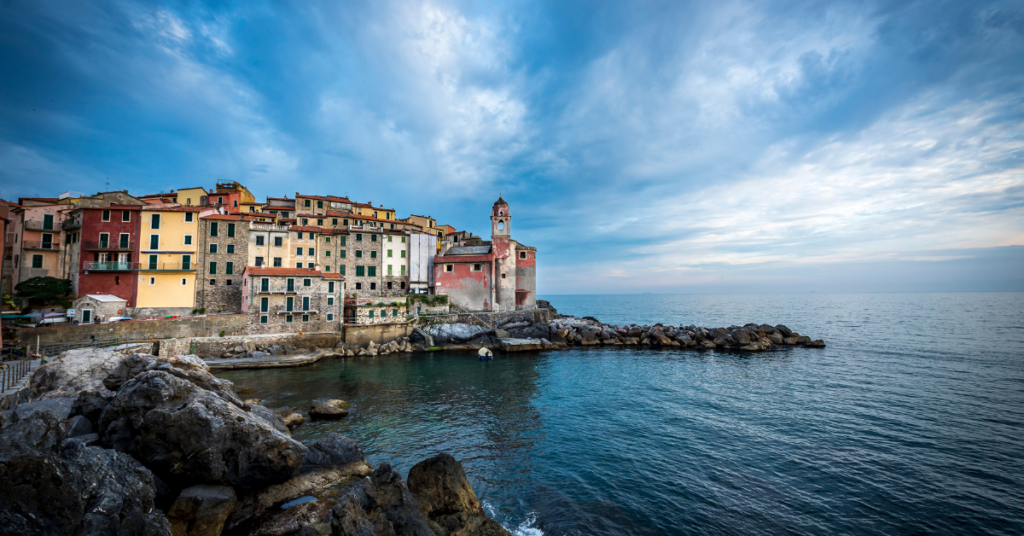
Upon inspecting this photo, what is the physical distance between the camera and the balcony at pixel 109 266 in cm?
3203

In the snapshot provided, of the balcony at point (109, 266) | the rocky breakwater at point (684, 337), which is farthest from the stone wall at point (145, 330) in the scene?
the rocky breakwater at point (684, 337)

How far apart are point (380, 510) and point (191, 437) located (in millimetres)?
4944

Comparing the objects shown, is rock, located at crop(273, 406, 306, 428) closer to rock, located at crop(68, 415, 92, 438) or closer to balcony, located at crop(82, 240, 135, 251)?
rock, located at crop(68, 415, 92, 438)

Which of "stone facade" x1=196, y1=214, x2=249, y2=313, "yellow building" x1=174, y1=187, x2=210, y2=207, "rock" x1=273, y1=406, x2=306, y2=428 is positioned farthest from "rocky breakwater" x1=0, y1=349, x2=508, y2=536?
"yellow building" x1=174, y1=187, x2=210, y2=207

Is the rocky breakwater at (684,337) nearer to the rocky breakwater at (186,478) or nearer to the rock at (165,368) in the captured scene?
the rock at (165,368)

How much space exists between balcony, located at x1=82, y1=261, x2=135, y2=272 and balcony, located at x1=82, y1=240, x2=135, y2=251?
1.22 metres

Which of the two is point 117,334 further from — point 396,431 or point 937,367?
point 937,367

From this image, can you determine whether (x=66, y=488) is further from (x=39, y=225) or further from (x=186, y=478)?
(x=39, y=225)

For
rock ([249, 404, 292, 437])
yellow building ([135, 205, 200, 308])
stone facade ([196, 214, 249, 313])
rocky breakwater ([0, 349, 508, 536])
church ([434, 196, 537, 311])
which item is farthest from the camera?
church ([434, 196, 537, 311])

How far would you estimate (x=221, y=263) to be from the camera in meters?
37.2

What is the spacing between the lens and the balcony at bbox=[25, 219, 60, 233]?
109 ft

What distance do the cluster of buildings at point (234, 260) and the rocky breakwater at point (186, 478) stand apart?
25.9m

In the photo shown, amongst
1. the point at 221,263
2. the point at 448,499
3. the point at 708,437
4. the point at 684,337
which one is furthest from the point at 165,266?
the point at 684,337

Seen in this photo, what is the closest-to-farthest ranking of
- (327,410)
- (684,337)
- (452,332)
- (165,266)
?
(327,410)
(165,266)
(452,332)
(684,337)
